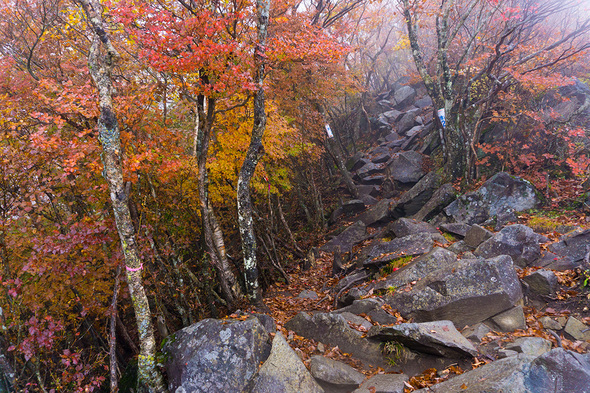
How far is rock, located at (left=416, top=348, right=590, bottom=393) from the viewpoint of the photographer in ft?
13.0

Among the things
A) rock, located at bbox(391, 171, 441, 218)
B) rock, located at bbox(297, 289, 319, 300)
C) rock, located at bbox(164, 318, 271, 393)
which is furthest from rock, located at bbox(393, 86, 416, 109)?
rock, located at bbox(164, 318, 271, 393)

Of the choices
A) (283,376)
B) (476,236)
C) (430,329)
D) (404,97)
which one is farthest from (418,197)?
(404,97)

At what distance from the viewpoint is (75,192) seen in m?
9.41

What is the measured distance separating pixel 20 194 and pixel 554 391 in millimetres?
10770

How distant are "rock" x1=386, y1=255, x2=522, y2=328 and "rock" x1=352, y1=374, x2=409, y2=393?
167 cm

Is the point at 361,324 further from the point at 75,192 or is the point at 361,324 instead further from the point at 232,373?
the point at 75,192

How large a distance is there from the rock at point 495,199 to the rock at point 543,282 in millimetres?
4853

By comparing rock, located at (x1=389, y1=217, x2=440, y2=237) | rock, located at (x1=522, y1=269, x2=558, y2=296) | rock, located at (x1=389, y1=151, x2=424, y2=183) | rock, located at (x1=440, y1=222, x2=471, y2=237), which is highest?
rock, located at (x1=389, y1=151, x2=424, y2=183)

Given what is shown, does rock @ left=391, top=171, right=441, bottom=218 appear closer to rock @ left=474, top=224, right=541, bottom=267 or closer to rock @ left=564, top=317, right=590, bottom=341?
rock @ left=474, top=224, right=541, bottom=267

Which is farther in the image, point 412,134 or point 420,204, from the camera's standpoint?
point 412,134

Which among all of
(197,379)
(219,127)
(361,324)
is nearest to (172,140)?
(219,127)

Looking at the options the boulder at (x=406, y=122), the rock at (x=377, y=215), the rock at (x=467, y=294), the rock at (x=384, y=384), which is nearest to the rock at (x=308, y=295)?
the rock at (x=467, y=294)

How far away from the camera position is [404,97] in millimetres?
31750

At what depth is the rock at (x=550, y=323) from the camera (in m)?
6.04
